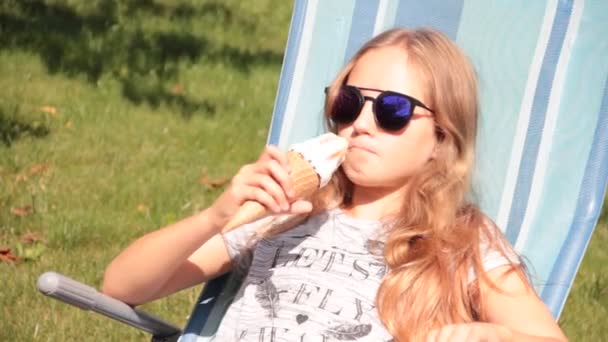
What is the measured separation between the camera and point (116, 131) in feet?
16.8

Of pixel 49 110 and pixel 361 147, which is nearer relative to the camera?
pixel 361 147

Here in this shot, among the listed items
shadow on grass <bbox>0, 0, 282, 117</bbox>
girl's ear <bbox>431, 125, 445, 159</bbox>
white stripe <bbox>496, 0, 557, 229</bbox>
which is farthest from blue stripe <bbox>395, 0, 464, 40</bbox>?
shadow on grass <bbox>0, 0, 282, 117</bbox>

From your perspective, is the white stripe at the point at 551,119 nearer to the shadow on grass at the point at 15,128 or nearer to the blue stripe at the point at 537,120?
the blue stripe at the point at 537,120

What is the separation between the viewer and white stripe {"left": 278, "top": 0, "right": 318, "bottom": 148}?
125 inches

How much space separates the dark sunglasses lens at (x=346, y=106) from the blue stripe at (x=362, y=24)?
70cm

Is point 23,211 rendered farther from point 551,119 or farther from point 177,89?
point 551,119

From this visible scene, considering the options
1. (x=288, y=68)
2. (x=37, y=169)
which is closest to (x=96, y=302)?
(x=288, y=68)

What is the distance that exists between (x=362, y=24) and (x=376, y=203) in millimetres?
822

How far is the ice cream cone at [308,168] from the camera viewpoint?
2.21 meters

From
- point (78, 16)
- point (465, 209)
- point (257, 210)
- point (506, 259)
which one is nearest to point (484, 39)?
point (465, 209)

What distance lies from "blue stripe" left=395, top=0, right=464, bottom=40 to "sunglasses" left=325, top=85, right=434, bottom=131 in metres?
0.65

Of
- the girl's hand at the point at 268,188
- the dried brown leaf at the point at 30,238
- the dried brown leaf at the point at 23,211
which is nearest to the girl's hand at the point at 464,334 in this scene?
the girl's hand at the point at 268,188

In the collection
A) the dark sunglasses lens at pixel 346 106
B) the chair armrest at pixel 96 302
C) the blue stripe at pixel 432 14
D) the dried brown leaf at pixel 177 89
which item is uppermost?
the blue stripe at pixel 432 14

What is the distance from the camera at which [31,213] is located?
4.17 m
